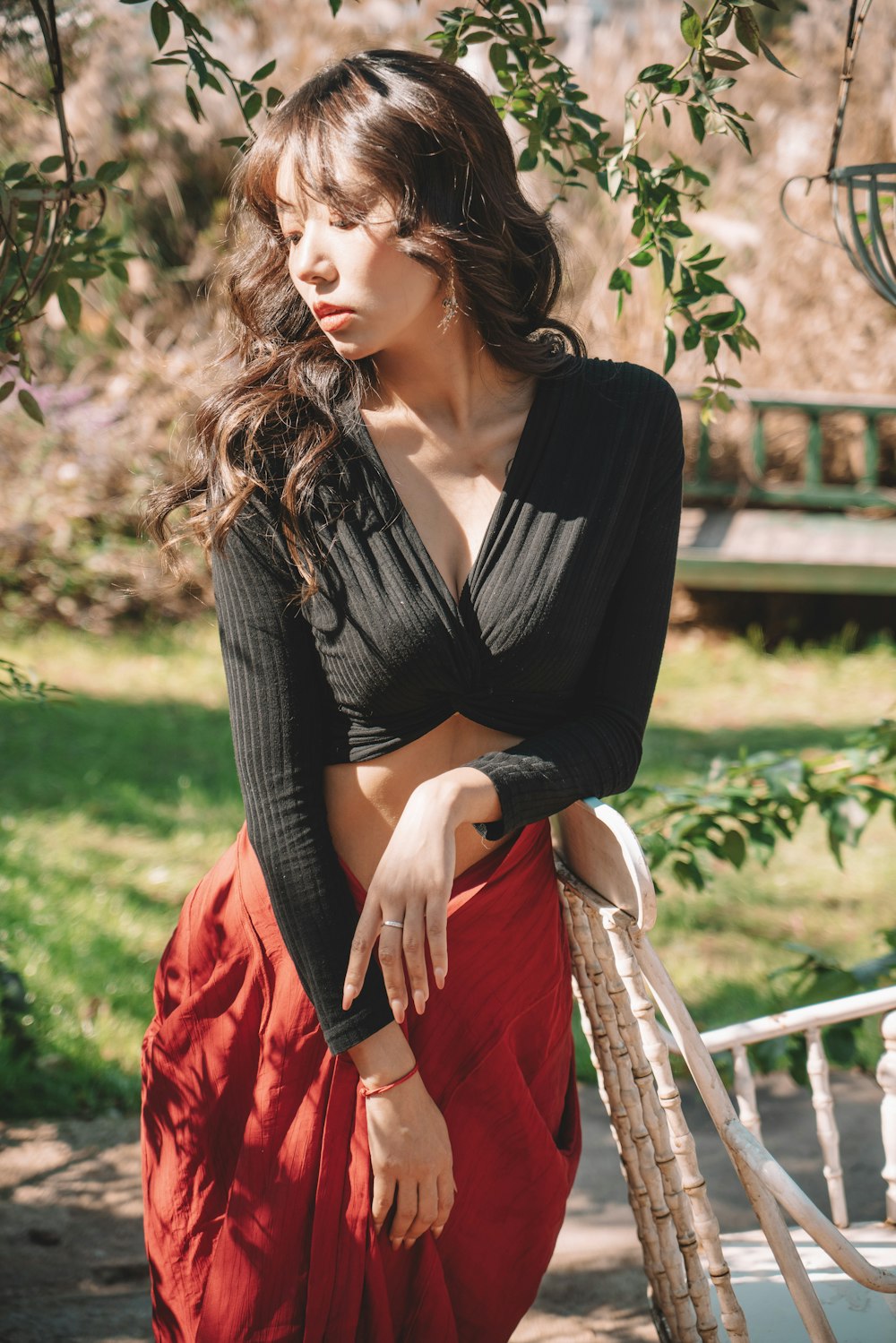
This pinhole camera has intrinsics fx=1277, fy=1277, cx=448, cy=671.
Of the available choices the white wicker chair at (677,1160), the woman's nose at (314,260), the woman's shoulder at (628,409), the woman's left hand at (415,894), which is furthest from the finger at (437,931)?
the woman's nose at (314,260)

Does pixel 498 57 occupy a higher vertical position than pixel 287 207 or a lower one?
higher

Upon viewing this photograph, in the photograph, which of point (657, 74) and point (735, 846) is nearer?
point (657, 74)

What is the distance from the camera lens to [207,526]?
4.70ft

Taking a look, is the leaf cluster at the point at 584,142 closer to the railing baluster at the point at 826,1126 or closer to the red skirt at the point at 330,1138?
the red skirt at the point at 330,1138

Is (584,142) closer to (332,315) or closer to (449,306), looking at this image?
(449,306)

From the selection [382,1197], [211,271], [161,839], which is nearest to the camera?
[382,1197]

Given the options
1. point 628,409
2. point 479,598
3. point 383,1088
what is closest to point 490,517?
point 479,598

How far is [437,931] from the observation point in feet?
4.35

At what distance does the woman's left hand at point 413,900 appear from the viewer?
1.32m

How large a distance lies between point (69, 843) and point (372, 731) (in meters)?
3.12

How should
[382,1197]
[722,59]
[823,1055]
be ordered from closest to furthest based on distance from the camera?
1. [382,1197]
2. [722,59]
3. [823,1055]

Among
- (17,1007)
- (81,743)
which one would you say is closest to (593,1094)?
(17,1007)

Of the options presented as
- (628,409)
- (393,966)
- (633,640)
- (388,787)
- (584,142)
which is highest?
(584,142)

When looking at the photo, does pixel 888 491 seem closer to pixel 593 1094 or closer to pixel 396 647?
pixel 593 1094
